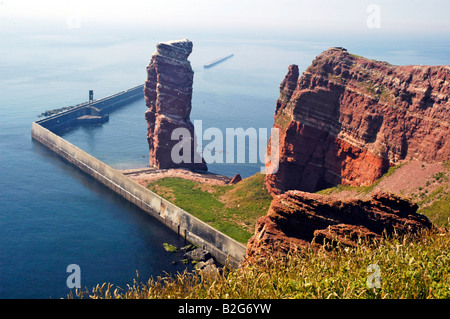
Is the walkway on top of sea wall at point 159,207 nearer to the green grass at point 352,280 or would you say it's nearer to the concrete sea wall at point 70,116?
the green grass at point 352,280

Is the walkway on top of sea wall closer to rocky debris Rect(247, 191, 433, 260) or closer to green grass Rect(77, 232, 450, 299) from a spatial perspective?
rocky debris Rect(247, 191, 433, 260)

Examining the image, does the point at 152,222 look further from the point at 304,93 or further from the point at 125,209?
the point at 304,93

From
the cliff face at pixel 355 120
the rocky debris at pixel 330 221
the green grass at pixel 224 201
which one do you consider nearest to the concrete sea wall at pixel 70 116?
the green grass at pixel 224 201

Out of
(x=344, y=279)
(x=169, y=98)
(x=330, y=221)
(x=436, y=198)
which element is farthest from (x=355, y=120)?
(x=169, y=98)

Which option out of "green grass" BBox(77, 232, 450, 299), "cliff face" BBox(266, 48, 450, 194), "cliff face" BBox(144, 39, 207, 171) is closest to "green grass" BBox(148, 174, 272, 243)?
"cliff face" BBox(266, 48, 450, 194)

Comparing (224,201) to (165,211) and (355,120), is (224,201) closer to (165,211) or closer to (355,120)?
(165,211)
